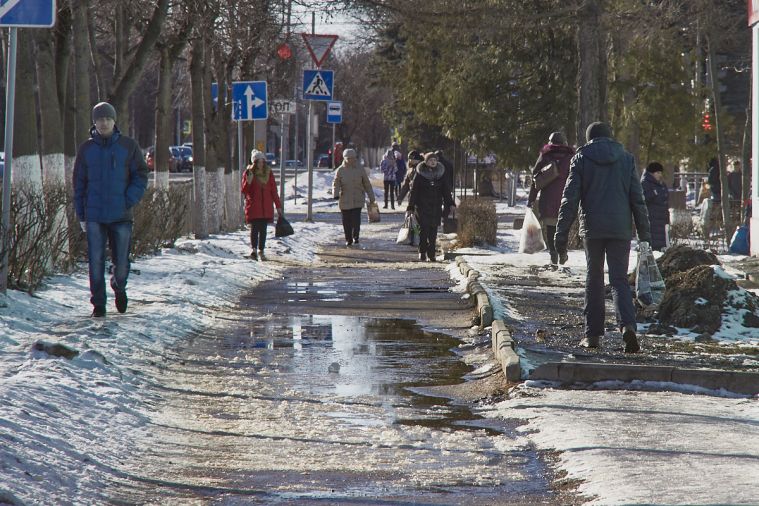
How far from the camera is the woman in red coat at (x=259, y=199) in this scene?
18984 millimetres

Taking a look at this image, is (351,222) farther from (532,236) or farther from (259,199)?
(532,236)

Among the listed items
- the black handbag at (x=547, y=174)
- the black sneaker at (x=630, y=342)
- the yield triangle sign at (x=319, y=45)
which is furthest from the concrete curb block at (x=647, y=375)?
the yield triangle sign at (x=319, y=45)

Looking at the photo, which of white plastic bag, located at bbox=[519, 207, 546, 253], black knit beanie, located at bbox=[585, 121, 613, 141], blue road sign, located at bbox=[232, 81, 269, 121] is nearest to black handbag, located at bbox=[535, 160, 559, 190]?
white plastic bag, located at bbox=[519, 207, 546, 253]

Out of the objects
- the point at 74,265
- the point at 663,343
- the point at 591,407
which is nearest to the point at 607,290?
the point at 663,343

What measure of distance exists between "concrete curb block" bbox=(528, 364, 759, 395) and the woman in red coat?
35.9ft

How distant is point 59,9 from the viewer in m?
16.5

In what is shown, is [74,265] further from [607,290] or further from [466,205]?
[466,205]

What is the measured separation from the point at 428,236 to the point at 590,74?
3.44 m

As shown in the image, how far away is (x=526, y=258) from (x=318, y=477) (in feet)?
42.1

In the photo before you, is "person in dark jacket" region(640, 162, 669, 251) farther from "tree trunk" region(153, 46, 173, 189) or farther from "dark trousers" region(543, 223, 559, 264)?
"tree trunk" region(153, 46, 173, 189)

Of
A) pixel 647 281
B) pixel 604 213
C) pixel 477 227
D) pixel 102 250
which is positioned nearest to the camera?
pixel 604 213

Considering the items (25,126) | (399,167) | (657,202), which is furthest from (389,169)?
(25,126)

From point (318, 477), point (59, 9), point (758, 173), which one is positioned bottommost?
point (318, 477)

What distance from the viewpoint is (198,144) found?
74.7ft
